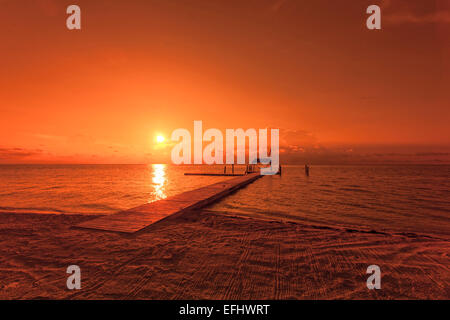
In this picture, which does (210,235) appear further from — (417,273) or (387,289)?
(417,273)

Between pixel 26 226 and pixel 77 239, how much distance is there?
2.97 meters

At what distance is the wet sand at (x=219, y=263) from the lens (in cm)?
336

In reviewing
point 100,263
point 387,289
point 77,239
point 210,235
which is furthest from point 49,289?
point 387,289

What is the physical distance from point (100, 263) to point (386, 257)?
598 cm

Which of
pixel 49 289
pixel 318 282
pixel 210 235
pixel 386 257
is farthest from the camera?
pixel 210 235

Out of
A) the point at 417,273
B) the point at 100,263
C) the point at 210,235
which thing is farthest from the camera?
the point at 210,235

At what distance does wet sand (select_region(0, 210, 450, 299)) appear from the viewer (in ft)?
11.0

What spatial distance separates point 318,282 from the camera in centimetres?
364

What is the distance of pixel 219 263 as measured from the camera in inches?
173
